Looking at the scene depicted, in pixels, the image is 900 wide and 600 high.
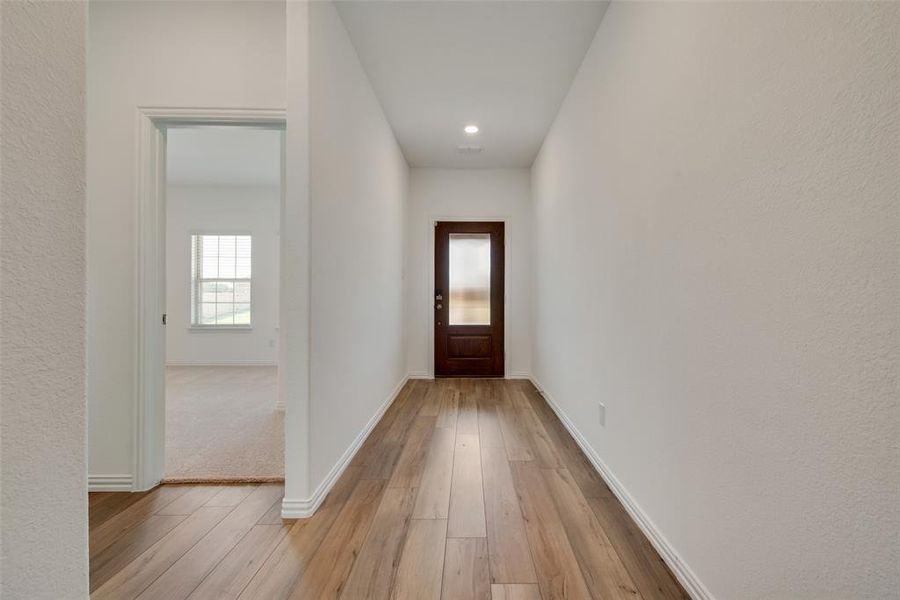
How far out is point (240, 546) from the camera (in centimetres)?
158

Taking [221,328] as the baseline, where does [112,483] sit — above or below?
below

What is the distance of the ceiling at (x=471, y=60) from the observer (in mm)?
2201

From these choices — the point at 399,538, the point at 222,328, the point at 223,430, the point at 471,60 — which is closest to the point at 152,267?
the point at 223,430

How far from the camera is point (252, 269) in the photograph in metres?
6.10

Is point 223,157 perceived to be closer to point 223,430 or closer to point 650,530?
point 223,430

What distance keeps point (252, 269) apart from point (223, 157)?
185 centimetres

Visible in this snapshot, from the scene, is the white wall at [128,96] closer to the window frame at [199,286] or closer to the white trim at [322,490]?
the white trim at [322,490]

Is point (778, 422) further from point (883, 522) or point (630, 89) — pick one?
point (630, 89)

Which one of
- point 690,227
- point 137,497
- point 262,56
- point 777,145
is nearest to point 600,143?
point 690,227

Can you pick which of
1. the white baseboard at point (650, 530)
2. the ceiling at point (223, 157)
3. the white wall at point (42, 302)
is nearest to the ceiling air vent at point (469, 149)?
the ceiling at point (223, 157)

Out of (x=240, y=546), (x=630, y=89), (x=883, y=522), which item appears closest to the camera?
(x=883, y=522)

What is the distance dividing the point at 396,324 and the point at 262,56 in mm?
2657

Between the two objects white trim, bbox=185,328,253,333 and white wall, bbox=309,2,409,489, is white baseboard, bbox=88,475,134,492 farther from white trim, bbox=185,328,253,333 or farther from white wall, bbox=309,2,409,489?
white trim, bbox=185,328,253,333

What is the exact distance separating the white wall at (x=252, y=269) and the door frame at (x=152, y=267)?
4038mm
